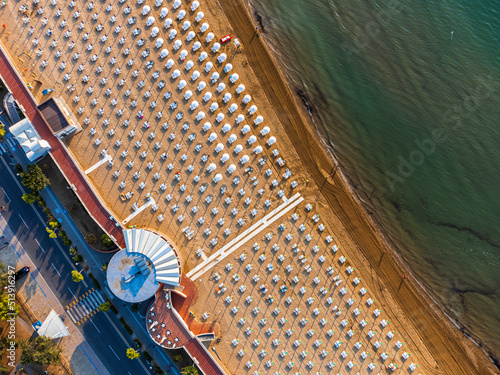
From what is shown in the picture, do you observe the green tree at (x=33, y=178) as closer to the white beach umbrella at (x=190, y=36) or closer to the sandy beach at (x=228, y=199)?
the sandy beach at (x=228, y=199)

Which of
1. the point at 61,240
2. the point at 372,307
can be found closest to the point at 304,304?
the point at 372,307

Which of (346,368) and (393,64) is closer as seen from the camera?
(346,368)

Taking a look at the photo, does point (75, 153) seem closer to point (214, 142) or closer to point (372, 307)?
point (214, 142)

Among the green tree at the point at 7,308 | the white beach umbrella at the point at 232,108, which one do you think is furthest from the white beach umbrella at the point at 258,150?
the green tree at the point at 7,308

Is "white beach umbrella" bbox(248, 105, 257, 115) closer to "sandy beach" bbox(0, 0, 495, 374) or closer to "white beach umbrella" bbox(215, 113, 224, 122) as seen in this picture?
"sandy beach" bbox(0, 0, 495, 374)

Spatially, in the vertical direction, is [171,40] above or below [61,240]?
above

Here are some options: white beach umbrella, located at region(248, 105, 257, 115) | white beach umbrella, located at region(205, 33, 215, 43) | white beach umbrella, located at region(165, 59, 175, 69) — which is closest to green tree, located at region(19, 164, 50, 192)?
white beach umbrella, located at region(165, 59, 175, 69)
